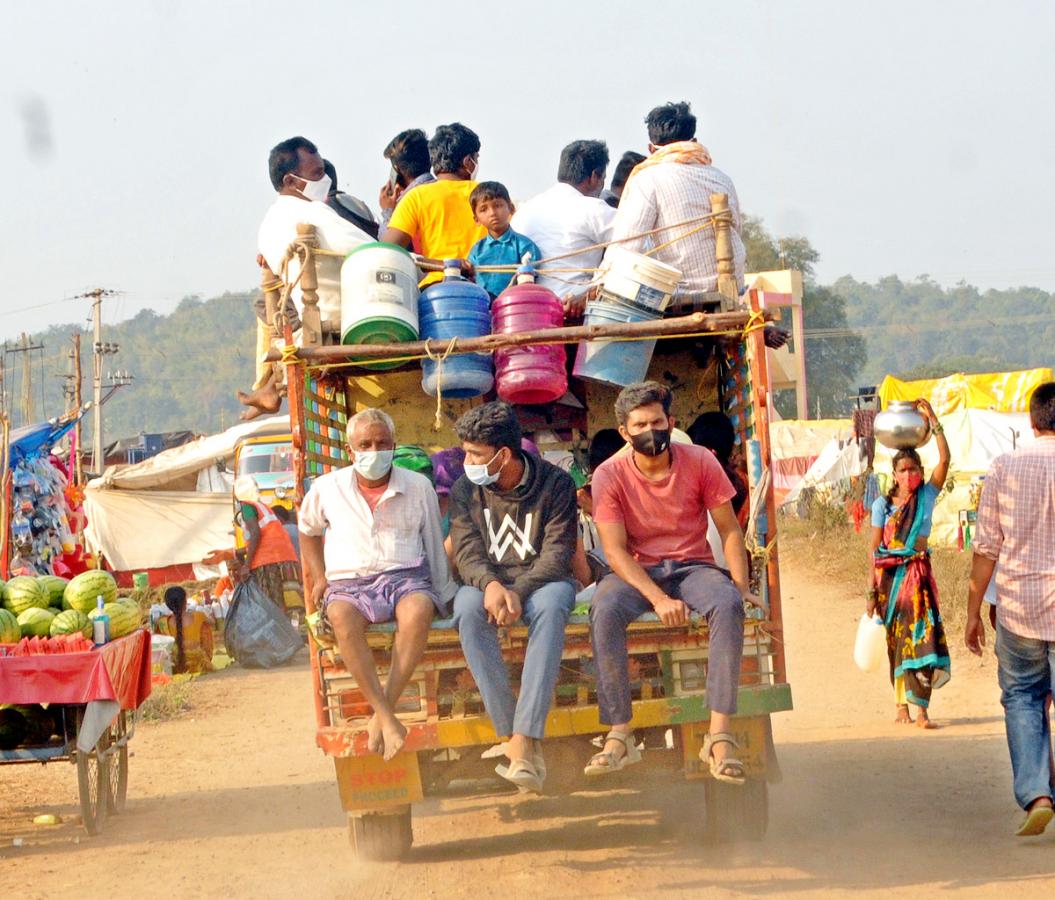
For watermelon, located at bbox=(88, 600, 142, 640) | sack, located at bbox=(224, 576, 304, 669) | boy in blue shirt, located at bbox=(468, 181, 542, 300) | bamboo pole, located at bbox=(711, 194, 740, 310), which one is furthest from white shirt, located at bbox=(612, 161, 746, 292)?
sack, located at bbox=(224, 576, 304, 669)

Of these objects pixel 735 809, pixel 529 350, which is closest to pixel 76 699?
pixel 529 350

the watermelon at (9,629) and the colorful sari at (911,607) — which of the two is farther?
the colorful sari at (911,607)

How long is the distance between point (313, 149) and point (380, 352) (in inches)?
90.7

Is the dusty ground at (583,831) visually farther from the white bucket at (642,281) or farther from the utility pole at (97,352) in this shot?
the utility pole at (97,352)

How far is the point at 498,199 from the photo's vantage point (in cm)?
752

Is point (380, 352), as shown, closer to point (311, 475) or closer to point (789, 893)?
point (311, 475)

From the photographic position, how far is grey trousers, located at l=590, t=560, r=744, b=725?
584cm

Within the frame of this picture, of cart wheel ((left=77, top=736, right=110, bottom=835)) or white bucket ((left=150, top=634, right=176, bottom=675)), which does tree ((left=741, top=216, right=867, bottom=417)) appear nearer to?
white bucket ((left=150, top=634, right=176, bottom=675))

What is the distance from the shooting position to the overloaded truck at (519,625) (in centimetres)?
604

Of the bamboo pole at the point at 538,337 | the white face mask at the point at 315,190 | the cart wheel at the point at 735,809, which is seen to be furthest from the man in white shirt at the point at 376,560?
the white face mask at the point at 315,190

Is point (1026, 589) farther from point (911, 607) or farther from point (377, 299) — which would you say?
point (377, 299)

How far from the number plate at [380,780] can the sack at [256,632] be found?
8976 millimetres

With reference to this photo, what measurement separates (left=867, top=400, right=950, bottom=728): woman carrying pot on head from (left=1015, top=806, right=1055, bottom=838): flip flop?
108 inches

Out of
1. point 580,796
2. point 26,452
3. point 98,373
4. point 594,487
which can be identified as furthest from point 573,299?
point 98,373
